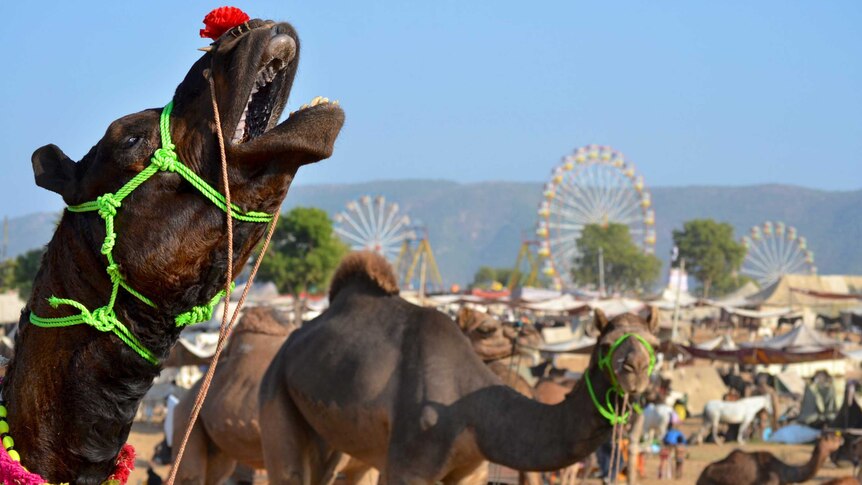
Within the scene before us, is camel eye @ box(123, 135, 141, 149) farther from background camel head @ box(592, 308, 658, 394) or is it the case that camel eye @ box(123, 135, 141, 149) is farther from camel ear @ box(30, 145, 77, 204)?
background camel head @ box(592, 308, 658, 394)

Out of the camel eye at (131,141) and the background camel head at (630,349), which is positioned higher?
the camel eye at (131,141)

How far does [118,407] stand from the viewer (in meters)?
2.26

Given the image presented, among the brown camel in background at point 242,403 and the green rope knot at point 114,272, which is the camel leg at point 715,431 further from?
the green rope knot at point 114,272

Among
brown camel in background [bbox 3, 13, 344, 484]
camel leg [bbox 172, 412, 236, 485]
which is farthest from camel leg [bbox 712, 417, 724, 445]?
brown camel in background [bbox 3, 13, 344, 484]

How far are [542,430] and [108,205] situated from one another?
189 inches

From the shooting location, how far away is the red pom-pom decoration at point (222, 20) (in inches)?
87.5

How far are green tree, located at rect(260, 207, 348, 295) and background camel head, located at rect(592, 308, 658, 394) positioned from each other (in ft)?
174

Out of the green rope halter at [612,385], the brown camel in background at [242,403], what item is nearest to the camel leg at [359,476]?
the brown camel in background at [242,403]

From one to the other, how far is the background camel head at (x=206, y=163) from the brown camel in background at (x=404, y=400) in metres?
4.68

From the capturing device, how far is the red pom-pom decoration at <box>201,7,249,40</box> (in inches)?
87.5

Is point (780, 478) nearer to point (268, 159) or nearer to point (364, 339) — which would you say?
point (364, 339)

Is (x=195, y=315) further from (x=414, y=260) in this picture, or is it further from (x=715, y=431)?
(x=414, y=260)

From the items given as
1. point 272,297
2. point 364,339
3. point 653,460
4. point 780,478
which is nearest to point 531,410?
point 364,339

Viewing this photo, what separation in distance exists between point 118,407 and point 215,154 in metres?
0.53
